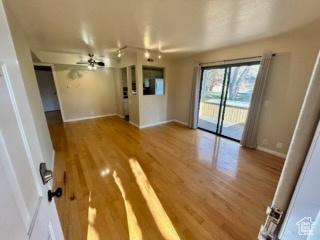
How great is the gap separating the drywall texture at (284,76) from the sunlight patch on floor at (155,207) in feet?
8.93

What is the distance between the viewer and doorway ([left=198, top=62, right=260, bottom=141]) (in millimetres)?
3301

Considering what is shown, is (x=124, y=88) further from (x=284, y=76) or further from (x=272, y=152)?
(x=272, y=152)

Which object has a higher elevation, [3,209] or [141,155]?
[3,209]

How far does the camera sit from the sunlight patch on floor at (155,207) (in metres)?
1.39

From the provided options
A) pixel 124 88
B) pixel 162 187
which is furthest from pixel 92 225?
pixel 124 88

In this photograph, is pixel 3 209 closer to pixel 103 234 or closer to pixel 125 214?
pixel 103 234

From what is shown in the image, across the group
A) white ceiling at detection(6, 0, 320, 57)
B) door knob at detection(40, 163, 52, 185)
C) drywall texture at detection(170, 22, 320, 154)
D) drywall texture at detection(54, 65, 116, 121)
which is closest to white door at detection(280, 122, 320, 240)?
door knob at detection(40, 163, 52, 185)

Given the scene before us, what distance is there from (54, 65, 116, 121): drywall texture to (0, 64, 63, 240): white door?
530 cm

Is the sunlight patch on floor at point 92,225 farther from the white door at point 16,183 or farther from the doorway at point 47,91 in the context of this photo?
the doorway at point 47,91

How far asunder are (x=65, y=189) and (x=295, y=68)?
430 centimetres

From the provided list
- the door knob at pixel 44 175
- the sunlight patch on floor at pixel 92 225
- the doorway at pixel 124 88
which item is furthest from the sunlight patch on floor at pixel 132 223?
the doorway at pixel 124 88

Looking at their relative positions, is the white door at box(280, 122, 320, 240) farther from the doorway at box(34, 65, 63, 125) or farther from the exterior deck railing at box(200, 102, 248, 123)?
the doorway at box(34, 65, 63, 125)

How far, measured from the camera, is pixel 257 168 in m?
2.43

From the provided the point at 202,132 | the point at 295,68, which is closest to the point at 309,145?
the point at 295,68
